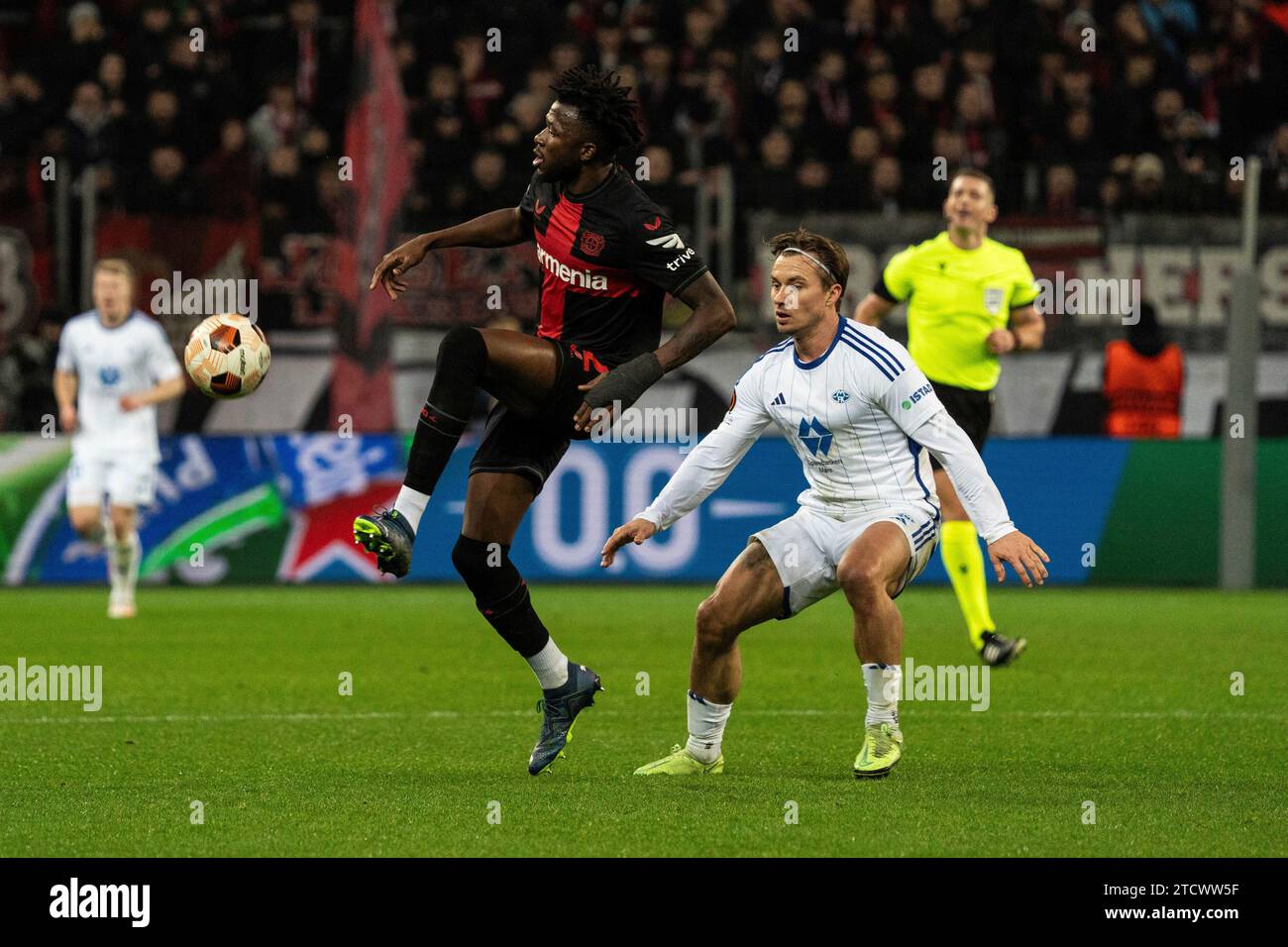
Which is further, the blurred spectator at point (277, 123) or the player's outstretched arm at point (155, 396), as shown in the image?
the blurred spectator at point (277, 123)

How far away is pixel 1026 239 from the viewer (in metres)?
16.3

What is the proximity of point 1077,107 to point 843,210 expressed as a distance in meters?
3.25

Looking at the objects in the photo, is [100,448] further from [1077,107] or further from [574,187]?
[1077,107]

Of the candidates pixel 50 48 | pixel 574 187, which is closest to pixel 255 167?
pixel 50 48

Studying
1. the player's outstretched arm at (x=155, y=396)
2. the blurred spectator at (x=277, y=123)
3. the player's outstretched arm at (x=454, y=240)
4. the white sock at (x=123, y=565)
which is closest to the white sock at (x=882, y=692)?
the player's outstretched arm at (x=454, y=240)

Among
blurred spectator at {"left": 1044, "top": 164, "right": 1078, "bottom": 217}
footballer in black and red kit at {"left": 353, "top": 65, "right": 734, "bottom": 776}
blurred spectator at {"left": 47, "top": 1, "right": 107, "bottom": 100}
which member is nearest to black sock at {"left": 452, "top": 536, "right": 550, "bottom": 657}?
footballer in black and red kit at {"left": 353, "top": 65, "right": 734, "bottom": 776}

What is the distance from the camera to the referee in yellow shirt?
10406mm

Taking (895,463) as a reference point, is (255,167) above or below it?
above

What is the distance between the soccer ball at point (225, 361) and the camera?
24.1 feet

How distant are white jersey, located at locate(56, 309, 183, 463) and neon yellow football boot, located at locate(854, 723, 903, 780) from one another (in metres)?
7.85

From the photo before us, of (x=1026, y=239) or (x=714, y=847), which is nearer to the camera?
(x=714, y=847)

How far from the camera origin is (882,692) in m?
7.01

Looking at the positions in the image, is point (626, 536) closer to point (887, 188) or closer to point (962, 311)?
point (962, 311)

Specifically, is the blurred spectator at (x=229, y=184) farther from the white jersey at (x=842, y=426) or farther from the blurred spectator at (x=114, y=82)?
the white jersey at (x=842, y=426)
